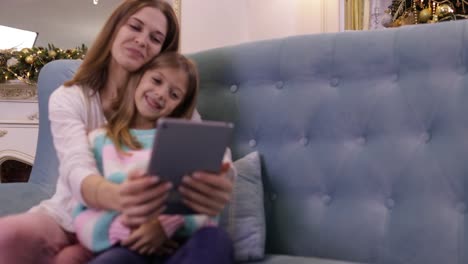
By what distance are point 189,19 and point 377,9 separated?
1420 mm

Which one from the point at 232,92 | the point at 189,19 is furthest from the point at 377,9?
the point at 232,92

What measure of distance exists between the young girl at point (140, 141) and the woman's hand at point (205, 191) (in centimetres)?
10

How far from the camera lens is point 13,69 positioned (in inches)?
133

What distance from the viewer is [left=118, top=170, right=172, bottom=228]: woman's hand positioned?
892 mm

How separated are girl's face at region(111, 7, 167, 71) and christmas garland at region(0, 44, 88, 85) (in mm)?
2288

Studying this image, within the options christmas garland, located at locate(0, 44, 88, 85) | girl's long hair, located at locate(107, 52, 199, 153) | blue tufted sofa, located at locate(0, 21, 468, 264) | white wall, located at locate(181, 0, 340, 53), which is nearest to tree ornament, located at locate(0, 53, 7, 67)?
christmas garland, located at locate(0, 44, 88, 85)

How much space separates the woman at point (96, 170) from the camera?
950 millimetres

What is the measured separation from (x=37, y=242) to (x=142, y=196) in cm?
32

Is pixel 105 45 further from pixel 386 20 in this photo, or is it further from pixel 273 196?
pixel 386 20

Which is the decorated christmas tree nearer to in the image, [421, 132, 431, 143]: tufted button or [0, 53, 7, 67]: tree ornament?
[421, 132, 431, 143]: tufted button

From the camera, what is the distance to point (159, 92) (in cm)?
116

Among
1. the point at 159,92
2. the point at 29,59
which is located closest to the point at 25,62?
the point at 29,59

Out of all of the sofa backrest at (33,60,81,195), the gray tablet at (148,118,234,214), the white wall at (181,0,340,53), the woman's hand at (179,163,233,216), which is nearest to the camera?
the gray tablet at (148,118,234,214)

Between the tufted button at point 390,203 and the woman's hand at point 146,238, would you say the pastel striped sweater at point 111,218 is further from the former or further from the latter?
the tufted button at point 390,203
